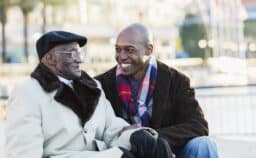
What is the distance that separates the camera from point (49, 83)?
3416 millimetres

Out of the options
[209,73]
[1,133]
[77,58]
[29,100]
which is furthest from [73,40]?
[209,73]

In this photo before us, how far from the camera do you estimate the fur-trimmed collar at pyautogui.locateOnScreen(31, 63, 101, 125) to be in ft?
11.2

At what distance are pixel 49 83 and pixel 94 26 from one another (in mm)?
30527

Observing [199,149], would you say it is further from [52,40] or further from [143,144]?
[52,40]

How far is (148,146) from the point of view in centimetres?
323

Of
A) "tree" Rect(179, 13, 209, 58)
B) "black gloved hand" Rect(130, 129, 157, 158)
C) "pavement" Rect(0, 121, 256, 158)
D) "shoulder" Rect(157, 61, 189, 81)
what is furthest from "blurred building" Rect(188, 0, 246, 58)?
"black gloved hand" Rect(130, 129, 157, 158)

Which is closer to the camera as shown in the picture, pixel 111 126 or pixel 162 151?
pixel 162 151

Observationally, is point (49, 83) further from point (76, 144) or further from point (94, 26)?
point (94, 26)

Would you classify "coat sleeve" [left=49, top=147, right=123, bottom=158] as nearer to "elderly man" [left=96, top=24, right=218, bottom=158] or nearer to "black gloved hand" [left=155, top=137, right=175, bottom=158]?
"black gloved hand" [left=155, top=137, right=175, bottom=158]

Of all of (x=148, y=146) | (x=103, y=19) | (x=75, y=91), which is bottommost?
(x=148, y=146)

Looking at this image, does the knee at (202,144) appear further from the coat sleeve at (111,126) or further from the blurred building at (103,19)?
the blurred building at (103,19)

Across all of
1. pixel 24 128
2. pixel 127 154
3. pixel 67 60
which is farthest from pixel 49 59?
pixel 127 154

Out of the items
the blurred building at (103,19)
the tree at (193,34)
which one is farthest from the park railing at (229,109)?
the tree at (193,34)

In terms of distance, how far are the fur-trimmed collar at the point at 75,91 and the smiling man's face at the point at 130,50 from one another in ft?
0.81
